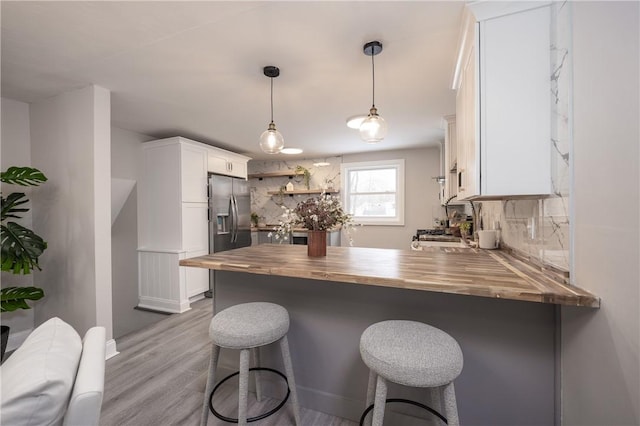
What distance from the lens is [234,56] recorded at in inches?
76.9

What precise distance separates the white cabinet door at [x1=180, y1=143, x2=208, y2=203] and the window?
257 centimetres

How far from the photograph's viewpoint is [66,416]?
0.71 metres

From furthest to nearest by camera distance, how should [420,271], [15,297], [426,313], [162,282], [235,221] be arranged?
[235,221] → [162,282] → [15,297] → [426,313] → [420,271]

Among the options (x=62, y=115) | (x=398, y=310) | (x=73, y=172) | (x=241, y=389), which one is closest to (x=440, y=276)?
(x=398, y=310)

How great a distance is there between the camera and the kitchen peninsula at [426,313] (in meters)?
1.26

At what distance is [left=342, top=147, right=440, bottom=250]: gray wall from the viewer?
4773 millimetres

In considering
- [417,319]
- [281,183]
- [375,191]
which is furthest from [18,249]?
[375,191]

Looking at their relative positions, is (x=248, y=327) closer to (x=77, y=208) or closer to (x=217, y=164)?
(x=77, y=208)

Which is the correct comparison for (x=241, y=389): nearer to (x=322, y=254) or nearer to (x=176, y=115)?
(x=322, y=254)

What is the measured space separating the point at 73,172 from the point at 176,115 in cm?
116

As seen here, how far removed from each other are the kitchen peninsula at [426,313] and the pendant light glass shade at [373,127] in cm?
84

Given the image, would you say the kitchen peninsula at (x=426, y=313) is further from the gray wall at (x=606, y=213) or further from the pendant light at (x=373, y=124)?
the pendant light at (x=373, y=124)

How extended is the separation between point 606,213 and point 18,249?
11.9ft

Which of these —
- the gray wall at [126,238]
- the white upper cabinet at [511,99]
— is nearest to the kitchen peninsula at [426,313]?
the white upper cabinet at [511,99]
